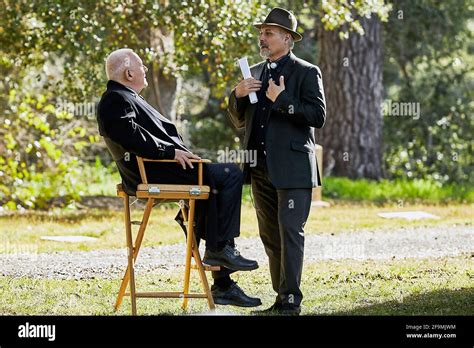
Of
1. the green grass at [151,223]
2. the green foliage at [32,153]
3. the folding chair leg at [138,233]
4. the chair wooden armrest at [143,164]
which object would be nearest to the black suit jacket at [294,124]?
the chair wooden armrest at [143,164]

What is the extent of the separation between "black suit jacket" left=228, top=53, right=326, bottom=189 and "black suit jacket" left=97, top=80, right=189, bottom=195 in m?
0.56

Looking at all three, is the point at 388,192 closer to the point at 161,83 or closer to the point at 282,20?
the point at 161,83

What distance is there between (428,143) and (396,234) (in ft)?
34.2

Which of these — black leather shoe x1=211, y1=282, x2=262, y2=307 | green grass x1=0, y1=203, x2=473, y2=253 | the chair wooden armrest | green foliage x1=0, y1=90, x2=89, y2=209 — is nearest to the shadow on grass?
black leather shoe x1=211, y1=282, x2=262, y2=307

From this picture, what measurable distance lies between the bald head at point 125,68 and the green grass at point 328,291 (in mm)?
1526

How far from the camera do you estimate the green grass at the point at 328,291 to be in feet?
24.6

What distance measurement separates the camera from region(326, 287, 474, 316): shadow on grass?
7.35m

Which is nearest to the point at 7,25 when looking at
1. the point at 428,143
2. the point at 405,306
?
the point at 405,306

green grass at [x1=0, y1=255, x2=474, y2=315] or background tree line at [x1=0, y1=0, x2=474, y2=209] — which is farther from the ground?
background tree line at [x1=0, y1=0, x2=474, y2=209]

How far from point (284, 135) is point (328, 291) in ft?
5.11

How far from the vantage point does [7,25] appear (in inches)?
498

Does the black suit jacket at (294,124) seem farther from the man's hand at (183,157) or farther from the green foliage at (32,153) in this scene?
the green foliage at (32,153)

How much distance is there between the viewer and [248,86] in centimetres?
712

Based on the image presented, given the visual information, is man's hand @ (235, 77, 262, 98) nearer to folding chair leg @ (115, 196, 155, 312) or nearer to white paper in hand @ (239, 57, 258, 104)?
white paper in hand @ (239, 57, 258, 104)
